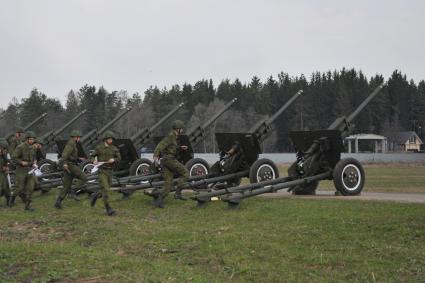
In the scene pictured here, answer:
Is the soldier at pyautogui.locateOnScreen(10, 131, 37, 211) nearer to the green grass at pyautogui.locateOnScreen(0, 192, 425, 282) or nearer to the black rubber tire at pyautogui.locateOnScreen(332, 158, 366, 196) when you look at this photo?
the green grass at pyautogui.locateOnScreen(0, 192, 425, 282)

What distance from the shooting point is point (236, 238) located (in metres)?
9.26

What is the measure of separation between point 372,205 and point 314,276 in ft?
15.7

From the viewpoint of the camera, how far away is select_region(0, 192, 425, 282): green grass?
7281mm

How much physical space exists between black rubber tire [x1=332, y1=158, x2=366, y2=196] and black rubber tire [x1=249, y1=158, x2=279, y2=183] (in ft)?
6.98

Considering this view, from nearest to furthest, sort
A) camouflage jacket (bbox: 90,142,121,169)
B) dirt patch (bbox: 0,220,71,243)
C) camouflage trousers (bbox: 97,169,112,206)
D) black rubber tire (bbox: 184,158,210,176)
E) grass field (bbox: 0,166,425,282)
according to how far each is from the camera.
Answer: grass field (bbox: 0,166,425,282) < dirt patch (bbox: 0,220,71,243) < camouflage trousers (bbox: 97,169,112,206) < camouflage jacket (bbox: 90,142,121,169) < black rubber tire (bbox: 184,158,210,176)

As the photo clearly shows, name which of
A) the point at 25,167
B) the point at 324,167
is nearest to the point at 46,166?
the point at 25,167

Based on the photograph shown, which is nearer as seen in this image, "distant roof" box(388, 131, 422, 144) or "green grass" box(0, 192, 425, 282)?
"green grass" box(0, 192, 425, 282)

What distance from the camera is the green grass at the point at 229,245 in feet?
23.9

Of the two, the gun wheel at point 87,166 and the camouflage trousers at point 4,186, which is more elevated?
the gun wheel at point 87,166

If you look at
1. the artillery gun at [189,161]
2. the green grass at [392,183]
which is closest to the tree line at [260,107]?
the green grass at [392,183]

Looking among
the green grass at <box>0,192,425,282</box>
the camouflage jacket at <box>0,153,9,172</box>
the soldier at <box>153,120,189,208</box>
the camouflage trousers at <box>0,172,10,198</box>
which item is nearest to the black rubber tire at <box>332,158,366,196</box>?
the green grass at <box>0,192,425,282</box>

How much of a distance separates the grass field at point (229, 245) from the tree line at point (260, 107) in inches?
2267

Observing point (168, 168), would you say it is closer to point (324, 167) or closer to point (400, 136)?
point (324, 167)

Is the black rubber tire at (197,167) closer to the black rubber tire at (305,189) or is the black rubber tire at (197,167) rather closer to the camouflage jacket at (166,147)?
the black rubber tire at (305,189)
